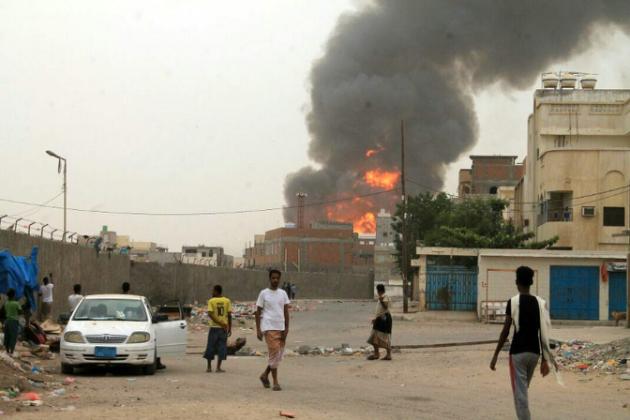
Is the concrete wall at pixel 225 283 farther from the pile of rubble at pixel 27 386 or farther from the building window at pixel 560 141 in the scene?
the pile of rubble at pixel 27 386

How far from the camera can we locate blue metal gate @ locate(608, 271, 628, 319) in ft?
105

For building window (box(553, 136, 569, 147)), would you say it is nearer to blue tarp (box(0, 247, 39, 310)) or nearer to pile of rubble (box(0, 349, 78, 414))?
blue tarp (box(0, 247, 39, 310))

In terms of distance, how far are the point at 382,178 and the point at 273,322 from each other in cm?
5415

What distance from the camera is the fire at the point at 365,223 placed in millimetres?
75688

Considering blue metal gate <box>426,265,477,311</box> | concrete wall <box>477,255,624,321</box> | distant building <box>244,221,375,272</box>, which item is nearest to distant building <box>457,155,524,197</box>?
distant building <box>244,221,375,272</box>

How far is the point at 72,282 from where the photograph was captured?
25.9m

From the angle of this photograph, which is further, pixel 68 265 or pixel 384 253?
pixel 384 253

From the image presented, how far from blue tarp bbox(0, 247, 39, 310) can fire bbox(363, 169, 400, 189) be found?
45.9 m

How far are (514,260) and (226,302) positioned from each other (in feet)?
65.7

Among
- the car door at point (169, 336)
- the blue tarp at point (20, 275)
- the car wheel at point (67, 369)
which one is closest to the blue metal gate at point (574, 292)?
the blue tarp at point (20, 275)

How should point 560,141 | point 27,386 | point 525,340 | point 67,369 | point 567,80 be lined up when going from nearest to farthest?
point 525,340
point 27,386
point 67,369
point 560,141
point 567,80

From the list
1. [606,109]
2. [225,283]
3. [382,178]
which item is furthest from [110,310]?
[382,178]

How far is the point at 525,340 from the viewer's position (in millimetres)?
8016

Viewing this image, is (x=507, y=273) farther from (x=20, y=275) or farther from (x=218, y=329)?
(x=218, y=329)
